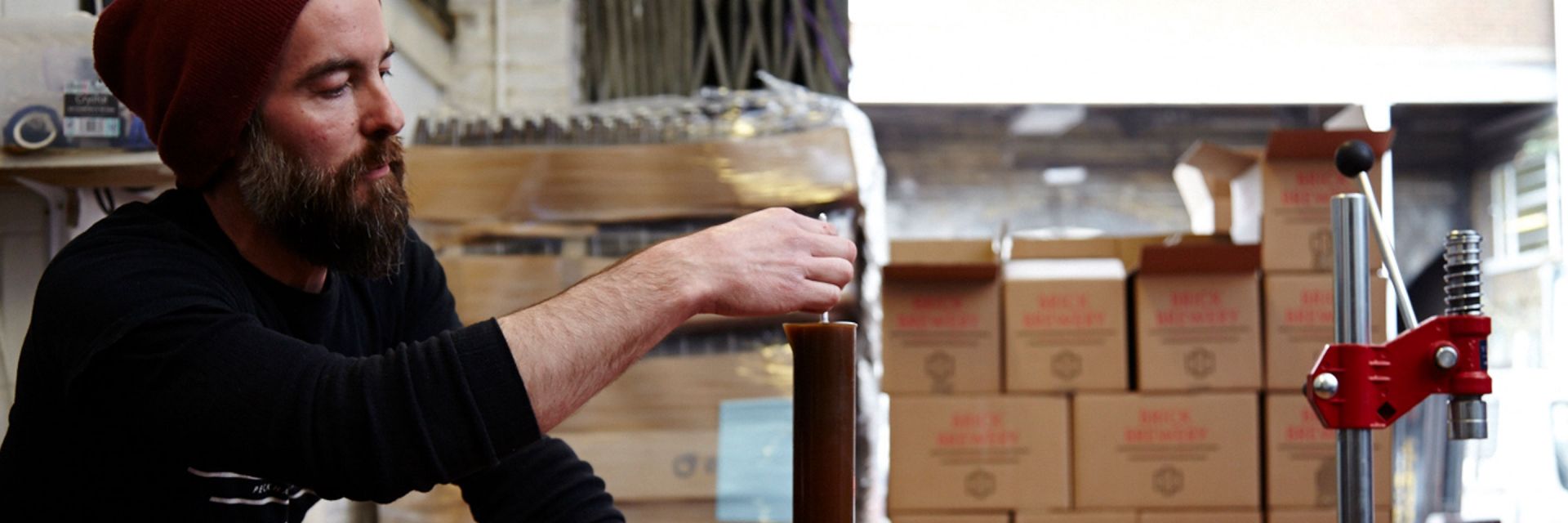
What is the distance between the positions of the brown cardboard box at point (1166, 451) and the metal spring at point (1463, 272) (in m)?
1.72

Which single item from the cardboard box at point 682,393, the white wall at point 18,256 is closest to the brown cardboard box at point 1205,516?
the cardboard box at point 682,393

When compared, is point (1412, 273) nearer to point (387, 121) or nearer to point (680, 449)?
point (680, 449)

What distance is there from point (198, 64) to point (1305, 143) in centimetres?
241

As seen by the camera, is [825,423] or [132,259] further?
[132,259]

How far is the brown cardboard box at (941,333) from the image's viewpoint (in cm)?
306

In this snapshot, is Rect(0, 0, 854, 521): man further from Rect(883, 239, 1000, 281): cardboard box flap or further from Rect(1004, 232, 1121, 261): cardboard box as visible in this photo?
Rect(1004, 232, 1121, 261): cardboard box

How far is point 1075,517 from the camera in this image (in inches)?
119

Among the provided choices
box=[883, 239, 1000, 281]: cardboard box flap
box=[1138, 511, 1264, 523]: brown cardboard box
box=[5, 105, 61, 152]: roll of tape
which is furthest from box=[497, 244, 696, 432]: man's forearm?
box=[1138, 511, 1264, 523]: brown cardboard box

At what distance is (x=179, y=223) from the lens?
4.06 feet

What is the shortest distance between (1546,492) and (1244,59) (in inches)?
94.9

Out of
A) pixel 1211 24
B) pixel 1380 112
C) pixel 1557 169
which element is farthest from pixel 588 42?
pixel 1557 169

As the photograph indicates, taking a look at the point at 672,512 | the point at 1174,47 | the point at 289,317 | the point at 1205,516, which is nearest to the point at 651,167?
the point at 672,512

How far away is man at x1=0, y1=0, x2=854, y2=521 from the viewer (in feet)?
3.22

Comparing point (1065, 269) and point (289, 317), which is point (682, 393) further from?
point (289, 317)
